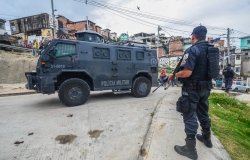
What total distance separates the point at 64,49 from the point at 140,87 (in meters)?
3.35

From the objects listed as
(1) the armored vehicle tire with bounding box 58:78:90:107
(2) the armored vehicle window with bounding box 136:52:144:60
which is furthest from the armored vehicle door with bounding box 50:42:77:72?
(2) the armored vehicle window with bounding box 136:52:144:60

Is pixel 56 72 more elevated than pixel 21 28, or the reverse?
pixel 21 28

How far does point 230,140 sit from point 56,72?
4.88m

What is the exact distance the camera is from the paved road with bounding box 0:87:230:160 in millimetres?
3098

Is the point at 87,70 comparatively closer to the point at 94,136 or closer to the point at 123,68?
the point at 123,68

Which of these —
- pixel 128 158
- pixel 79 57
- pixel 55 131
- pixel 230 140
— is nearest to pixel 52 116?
pixel 55 131

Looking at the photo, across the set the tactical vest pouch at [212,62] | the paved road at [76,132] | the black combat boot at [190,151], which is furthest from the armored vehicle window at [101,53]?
the black combat boot at [190,151]

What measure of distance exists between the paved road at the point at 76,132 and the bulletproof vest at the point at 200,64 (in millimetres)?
1454

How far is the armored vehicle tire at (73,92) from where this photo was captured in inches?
243

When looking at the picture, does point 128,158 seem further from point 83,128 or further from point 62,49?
point 62,49

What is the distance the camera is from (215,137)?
374cm

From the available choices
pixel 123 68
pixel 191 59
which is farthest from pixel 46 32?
pixel 191 59

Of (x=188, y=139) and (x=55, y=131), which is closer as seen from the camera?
(x=188, y=139)

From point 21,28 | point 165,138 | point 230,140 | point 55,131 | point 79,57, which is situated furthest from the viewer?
point 21,28
